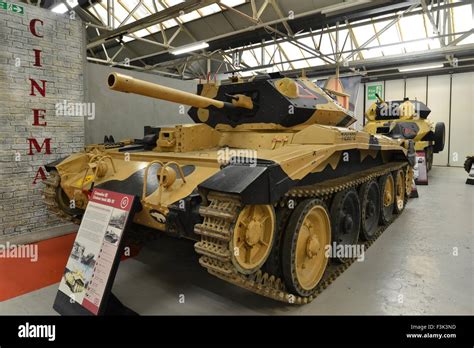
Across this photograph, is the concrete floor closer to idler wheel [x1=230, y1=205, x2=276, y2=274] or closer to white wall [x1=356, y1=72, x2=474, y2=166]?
idler wheel [x1=230, y1=205, x2=276, y2=274]

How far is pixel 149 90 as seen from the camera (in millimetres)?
3156

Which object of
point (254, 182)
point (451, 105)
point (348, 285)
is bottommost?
point (348, 285)

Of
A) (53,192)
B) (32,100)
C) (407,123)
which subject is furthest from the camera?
(407,123)

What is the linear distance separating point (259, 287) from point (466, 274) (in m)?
2.72

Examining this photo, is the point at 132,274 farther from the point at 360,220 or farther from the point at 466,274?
the point at 466,274

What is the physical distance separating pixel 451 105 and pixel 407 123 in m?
5.75

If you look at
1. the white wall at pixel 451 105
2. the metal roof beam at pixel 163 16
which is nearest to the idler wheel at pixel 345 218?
the metal roof beam at pixel 163 16

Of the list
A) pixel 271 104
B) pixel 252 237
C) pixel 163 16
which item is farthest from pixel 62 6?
pixel 252 237

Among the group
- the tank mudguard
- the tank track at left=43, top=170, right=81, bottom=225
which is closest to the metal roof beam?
the tank track at left=43, top=170, right=81, bottom=225

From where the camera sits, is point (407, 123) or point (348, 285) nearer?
point (348, 285)

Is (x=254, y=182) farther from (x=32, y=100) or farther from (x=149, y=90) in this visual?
(x=32, y=100)

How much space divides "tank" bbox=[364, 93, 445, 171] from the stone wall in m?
9.23

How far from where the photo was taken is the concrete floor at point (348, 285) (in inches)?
130

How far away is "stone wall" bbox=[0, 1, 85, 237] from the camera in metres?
5.24
